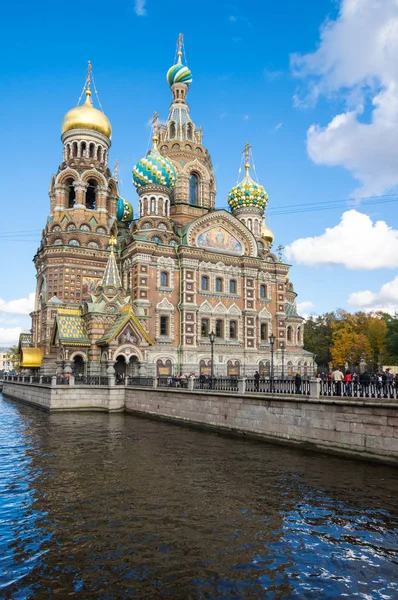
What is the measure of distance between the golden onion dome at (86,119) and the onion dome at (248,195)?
42.6 ft

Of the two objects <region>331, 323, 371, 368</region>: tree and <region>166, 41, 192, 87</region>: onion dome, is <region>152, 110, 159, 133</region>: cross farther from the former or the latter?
<region>331, 323, 371, 368</region>: tree

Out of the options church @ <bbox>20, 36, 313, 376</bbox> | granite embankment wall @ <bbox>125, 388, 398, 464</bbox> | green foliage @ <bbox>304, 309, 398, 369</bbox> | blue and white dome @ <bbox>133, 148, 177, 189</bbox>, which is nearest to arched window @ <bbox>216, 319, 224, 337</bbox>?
church @ <bbox>20, 36, 313, 376</bbox>

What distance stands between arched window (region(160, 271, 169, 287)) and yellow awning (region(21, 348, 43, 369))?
11395 mm

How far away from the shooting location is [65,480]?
1214 centimetres

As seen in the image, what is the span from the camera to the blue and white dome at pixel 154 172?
3919 cm

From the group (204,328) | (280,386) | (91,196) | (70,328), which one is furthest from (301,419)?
(91,196)

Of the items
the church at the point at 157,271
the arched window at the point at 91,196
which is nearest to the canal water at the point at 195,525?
the church at the point at 157,271

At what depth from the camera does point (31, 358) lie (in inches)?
1486

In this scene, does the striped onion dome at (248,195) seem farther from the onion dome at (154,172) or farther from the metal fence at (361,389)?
the metal fence at (361,389)

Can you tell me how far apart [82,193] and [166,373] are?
17.4 m

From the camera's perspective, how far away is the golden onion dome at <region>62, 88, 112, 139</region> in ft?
137

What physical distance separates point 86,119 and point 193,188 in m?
11.1

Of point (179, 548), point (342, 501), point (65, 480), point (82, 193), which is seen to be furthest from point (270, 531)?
point (82, 193)

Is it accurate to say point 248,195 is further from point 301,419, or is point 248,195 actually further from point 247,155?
point 301,419
